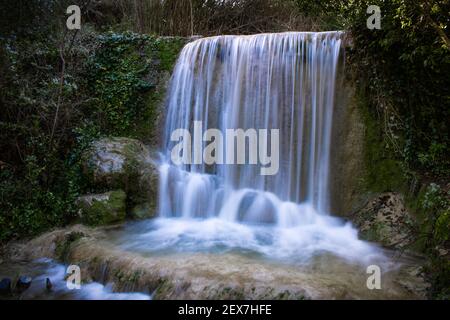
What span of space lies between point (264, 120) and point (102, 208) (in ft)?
10.5

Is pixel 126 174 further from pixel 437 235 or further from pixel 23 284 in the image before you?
pixel 437 235

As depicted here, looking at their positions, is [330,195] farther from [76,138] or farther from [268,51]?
[76,138]

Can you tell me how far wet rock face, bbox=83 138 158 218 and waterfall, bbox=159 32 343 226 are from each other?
235 millimetres

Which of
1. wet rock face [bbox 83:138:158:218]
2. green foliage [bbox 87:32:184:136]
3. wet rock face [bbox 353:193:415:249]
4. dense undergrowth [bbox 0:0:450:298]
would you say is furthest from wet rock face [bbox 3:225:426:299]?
green foliage [bbox 87:32:184:136]

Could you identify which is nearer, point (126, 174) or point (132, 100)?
point (126, 174)

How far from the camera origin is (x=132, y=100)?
347 inches

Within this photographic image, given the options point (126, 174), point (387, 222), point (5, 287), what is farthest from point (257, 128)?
point (5, 287)

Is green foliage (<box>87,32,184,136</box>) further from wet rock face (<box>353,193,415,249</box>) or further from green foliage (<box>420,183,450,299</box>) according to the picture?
green foliage (<box>420,183,450,299</box>)

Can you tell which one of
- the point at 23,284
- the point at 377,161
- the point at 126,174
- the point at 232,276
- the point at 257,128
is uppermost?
the point at 257,128

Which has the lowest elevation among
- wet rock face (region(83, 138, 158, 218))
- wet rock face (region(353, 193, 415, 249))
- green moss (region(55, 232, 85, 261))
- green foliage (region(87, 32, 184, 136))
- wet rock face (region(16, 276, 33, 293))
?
wet rock face (region(16, 276, 33, 293))

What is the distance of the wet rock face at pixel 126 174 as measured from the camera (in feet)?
23.7

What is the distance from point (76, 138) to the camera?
781 centimetres

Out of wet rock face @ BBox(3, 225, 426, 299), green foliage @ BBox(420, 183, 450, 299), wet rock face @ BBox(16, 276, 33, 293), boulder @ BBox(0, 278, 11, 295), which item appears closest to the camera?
wet rock face @ BBox(3, 225, 426, 299)

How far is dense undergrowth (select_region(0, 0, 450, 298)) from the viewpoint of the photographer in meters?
6.11
